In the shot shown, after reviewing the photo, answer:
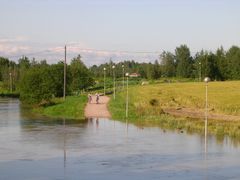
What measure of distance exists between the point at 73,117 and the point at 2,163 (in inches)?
953

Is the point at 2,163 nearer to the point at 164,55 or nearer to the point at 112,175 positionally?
the point at 112,175

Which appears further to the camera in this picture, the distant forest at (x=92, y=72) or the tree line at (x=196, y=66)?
the tree line at (x=196, y=66)

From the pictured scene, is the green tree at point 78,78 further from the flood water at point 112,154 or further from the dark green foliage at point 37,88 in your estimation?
the flood water at point 112,154

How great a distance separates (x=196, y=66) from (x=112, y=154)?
304ft

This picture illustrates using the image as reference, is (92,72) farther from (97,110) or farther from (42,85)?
(97,110)

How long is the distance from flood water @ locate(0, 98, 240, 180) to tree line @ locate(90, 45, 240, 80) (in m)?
77.2

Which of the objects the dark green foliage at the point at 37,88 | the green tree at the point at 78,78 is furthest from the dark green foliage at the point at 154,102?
the green tree at the point at 78,78

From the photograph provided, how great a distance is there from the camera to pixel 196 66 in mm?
115812

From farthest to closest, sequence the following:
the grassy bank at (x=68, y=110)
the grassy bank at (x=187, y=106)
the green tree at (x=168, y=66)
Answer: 1. the green tree at (x=168, y=66)
2. the grassy bank at (x=68, y=110)
3. the grassy bank at (x=187, y=106)

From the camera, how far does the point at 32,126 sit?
128ft

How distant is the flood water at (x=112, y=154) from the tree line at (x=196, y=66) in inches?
3039

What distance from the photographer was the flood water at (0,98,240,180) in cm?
2014

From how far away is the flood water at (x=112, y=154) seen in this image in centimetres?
2014

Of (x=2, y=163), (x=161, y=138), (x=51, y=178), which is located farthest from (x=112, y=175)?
(x=161, y=138)
